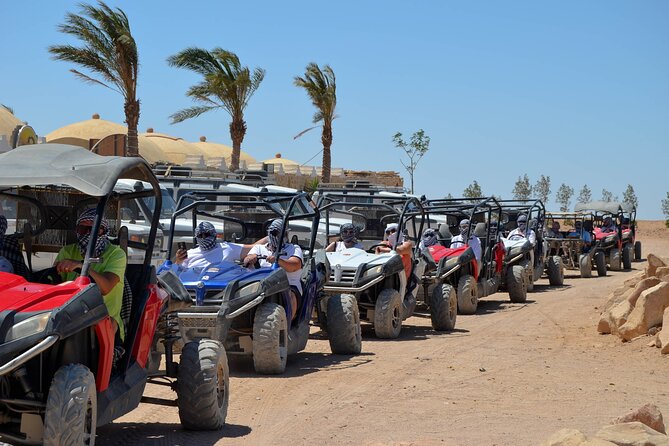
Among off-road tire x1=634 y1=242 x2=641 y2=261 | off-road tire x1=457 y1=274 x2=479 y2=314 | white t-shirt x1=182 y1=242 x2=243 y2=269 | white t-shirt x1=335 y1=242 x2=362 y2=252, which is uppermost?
white t-shirt x1=182 y1=242 x2=243 y2=269

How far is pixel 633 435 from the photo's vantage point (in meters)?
6.21

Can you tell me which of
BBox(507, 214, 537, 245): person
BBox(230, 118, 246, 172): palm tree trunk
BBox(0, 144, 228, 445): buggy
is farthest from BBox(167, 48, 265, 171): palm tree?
BBox(0, 144, 228, 445): buggy

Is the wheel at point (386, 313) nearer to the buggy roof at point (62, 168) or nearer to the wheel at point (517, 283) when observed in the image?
the wheel at point (517, 283)

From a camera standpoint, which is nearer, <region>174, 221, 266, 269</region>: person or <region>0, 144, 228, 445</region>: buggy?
<region>0, 144, 228, 445</region>: buggy

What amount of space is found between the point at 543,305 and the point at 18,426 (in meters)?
15.1

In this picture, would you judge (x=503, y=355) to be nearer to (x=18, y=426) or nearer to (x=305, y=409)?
(x=305, y=409)

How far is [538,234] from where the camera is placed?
23.5 meters

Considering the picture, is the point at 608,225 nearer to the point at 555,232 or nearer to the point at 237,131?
the point at 555,232

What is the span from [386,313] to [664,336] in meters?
3.43

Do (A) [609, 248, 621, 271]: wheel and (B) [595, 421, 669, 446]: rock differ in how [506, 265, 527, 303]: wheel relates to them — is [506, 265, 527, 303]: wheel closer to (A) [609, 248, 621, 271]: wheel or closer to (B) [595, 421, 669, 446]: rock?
(A) [609, 248, 621, 271]: wheel

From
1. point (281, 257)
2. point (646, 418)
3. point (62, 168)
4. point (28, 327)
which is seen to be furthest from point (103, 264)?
point (281, 257)

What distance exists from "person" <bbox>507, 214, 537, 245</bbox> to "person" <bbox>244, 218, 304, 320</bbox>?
1118 centimetres

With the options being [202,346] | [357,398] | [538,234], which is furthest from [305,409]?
[538,234]

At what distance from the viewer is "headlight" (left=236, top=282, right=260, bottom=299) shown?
10.3 m
